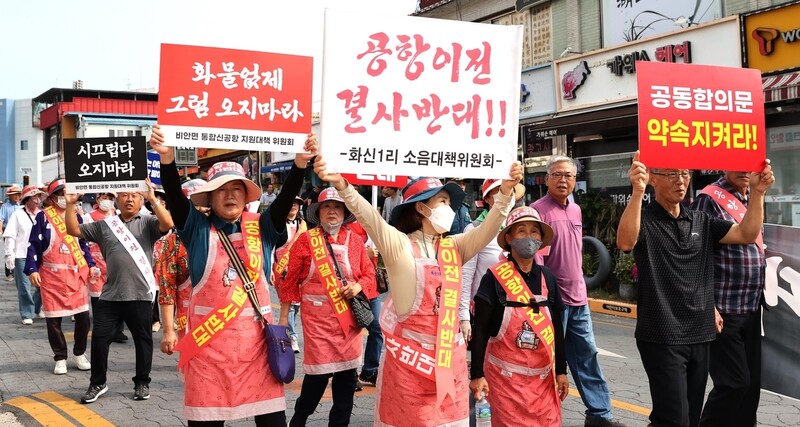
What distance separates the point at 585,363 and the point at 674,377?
1194 mm

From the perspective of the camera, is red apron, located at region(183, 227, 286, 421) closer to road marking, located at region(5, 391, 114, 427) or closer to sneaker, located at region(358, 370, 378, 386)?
road marking, located at region(5, 391, 114, 427)

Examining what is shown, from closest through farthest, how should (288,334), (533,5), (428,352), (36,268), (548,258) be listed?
(428,352) < (288,334) < (548,258) < (36,268) < (533,5)

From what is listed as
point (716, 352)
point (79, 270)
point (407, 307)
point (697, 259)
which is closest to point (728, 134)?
point (697, 259)

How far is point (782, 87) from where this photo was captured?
10.6 meters

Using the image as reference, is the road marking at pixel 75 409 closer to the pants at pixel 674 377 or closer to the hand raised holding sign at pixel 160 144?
the hand raised holding sign at pixel 160 144

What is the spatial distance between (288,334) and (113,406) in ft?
9.13

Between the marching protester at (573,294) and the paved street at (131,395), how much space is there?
0.93ft

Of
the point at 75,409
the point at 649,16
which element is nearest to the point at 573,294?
the point at 75,409

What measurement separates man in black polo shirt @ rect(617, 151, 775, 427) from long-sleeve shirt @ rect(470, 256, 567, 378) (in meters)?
0.44

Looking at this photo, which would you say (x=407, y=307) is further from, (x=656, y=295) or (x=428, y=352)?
(x=656, y=295)

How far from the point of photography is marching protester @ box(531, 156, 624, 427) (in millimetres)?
4996

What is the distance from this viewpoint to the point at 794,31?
11.1 metres

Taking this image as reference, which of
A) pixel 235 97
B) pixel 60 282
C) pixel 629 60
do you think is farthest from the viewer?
pixel 629 60

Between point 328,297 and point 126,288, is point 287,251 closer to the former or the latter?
point 126,288
